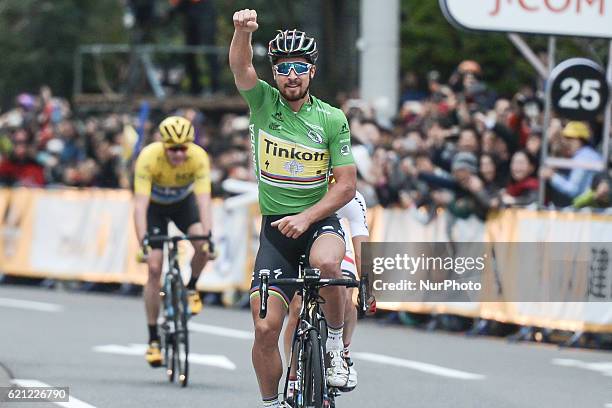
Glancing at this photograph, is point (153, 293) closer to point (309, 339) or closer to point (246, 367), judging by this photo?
point (246, 367)

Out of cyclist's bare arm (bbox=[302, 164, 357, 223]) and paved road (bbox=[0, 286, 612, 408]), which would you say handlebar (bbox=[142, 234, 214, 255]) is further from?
cyclist's bare arm (bbox=[302, 164, 357, 223])

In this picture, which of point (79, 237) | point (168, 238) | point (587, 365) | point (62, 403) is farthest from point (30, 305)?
point (62, 403)

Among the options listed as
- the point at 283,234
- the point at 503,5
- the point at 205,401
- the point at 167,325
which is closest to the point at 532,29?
the point at 503,5

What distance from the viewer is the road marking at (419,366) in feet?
45.2

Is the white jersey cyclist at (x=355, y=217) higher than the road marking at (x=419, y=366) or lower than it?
higher

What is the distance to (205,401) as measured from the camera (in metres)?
12.1

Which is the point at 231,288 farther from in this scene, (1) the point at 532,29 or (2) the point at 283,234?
(2) the point at 283,234

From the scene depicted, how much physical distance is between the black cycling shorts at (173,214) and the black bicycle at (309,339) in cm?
520

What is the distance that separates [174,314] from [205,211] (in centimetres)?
89

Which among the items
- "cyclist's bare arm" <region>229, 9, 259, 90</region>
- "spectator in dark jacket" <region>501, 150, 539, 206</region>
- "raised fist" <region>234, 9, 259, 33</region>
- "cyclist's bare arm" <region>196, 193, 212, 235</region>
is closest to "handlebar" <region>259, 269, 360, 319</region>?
"cyclist's bare arm" <region>229, 9, 259, 90</region>

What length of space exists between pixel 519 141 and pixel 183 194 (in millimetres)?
5259

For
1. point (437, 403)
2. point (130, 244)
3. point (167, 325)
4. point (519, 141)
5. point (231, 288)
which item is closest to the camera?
point (437, 403)

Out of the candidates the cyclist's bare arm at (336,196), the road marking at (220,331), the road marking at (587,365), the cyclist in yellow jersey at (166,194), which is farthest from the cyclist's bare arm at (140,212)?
the cyclist's bare arm at (336,196)

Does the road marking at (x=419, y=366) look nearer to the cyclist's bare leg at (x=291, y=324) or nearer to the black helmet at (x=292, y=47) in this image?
the cyclist's bare leg at (x=291, y=324)
